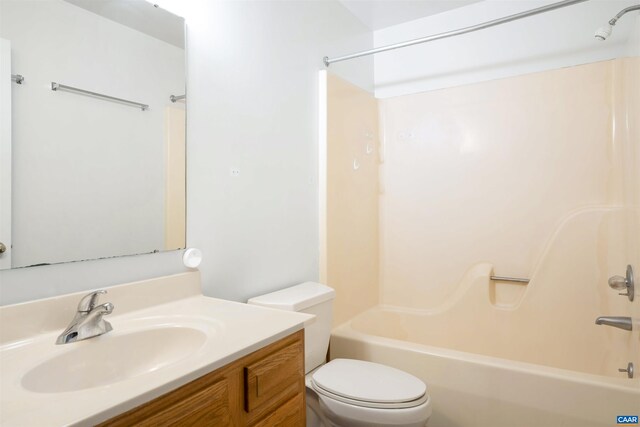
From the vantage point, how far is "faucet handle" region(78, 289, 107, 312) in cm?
94

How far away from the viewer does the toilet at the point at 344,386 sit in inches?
52.4

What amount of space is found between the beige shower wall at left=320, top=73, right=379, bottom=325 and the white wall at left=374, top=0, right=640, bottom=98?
349 mm

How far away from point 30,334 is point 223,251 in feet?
2.22

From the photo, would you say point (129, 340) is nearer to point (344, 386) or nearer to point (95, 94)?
point (95, 94)

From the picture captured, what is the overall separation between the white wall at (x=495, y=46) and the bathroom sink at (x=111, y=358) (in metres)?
2.30

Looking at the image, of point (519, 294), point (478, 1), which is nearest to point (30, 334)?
point (519, 294)

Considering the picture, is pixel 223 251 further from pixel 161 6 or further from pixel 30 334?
pixel 161 6

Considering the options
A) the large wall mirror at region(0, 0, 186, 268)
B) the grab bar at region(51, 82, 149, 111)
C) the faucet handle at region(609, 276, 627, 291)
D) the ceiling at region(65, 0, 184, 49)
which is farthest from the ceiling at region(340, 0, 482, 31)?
the faucet handle at region(609, 276, 627, 291)

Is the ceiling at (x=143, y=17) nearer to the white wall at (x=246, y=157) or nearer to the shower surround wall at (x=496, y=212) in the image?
the white wall at (x=246, y=157)

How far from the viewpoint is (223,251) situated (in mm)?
1478

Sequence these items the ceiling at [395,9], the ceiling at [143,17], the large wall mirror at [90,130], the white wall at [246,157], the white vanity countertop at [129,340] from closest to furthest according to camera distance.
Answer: the white vanity countertop at [129,340] < the large wall mirror at [90,130] < the ceiling at [143,17] < the white wall at [246,157] < the ceiling at [395,9]

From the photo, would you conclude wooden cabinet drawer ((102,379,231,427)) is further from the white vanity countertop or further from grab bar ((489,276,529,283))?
grab bar ((489,276,529,283))

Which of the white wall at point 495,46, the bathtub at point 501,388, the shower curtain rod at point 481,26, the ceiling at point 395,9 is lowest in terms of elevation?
the bathtub at point 501,388

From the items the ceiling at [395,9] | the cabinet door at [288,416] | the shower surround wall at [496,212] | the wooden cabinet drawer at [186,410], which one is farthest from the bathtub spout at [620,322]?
the ceiling at [395,9]
